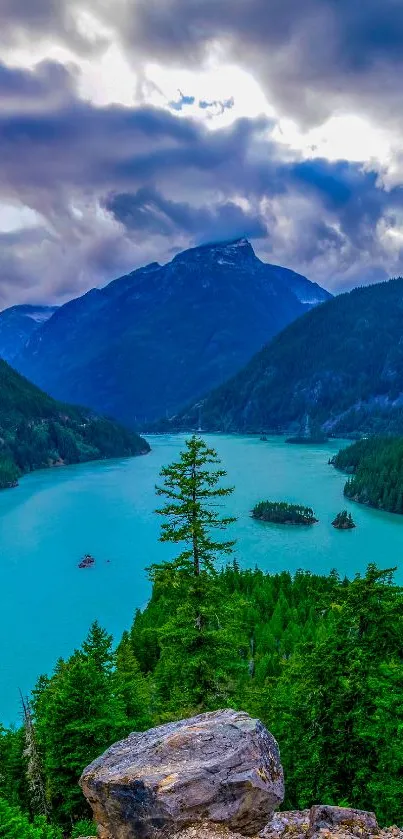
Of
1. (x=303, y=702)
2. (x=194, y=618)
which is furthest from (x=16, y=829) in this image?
(x=303, y=702)

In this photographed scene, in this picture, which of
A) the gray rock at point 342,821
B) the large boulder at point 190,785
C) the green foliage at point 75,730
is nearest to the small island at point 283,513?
the green foliage at point 75,730

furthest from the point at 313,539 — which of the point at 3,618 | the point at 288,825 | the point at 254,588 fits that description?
the point at 288,825

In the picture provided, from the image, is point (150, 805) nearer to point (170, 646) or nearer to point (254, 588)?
point (170, 646)

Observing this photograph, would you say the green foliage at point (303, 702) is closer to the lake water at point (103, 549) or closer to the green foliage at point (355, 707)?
the green foliage at point (355, 707)

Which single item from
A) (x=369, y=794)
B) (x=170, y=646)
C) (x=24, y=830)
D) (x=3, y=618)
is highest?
(x=170, y=646)

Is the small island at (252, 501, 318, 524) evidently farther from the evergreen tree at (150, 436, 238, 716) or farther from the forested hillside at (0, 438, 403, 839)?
the evergreen tree at (150, 436, 238, 716)

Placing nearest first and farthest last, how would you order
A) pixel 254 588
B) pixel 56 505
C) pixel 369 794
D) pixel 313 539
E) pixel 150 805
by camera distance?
pixel 150 805 < pixel 369 794 < pixel 254 588 < pixel 313 539 < pixel 56 505

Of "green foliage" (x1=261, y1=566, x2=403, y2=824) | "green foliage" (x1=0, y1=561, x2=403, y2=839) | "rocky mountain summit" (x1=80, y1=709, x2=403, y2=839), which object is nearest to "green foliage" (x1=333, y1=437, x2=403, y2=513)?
"green foliage" (x1=0, y1=561, x2=403, y2=839)
